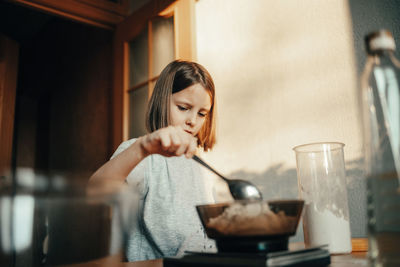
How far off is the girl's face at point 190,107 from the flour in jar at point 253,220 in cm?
77

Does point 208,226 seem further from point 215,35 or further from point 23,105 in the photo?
point 23,105

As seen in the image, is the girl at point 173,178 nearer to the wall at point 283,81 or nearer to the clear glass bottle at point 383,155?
the wall at point 283,81

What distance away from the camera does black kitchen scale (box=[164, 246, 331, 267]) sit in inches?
17.3

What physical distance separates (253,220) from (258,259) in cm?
6

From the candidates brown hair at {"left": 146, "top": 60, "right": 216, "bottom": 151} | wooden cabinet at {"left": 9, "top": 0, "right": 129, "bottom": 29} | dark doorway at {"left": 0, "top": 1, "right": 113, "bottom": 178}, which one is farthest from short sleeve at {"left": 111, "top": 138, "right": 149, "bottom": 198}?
wooden cabinet at {"left": 9, "top": 0, "right": 129, "bottom": 29}

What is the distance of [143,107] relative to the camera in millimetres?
2082

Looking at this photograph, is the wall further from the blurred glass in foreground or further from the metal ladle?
the blurred glass in foreground

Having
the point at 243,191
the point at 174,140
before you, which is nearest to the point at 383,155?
the point at 243,191

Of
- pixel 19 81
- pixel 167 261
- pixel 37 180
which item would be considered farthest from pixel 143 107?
pixel 19 81

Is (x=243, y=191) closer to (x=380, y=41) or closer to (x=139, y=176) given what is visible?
(x=380, y=41)

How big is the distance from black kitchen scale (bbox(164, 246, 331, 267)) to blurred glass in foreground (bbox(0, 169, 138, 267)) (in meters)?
0.23

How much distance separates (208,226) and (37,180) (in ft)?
1.01

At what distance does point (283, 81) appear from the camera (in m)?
1.37

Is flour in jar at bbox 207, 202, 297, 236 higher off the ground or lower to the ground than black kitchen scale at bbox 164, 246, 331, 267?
higher
